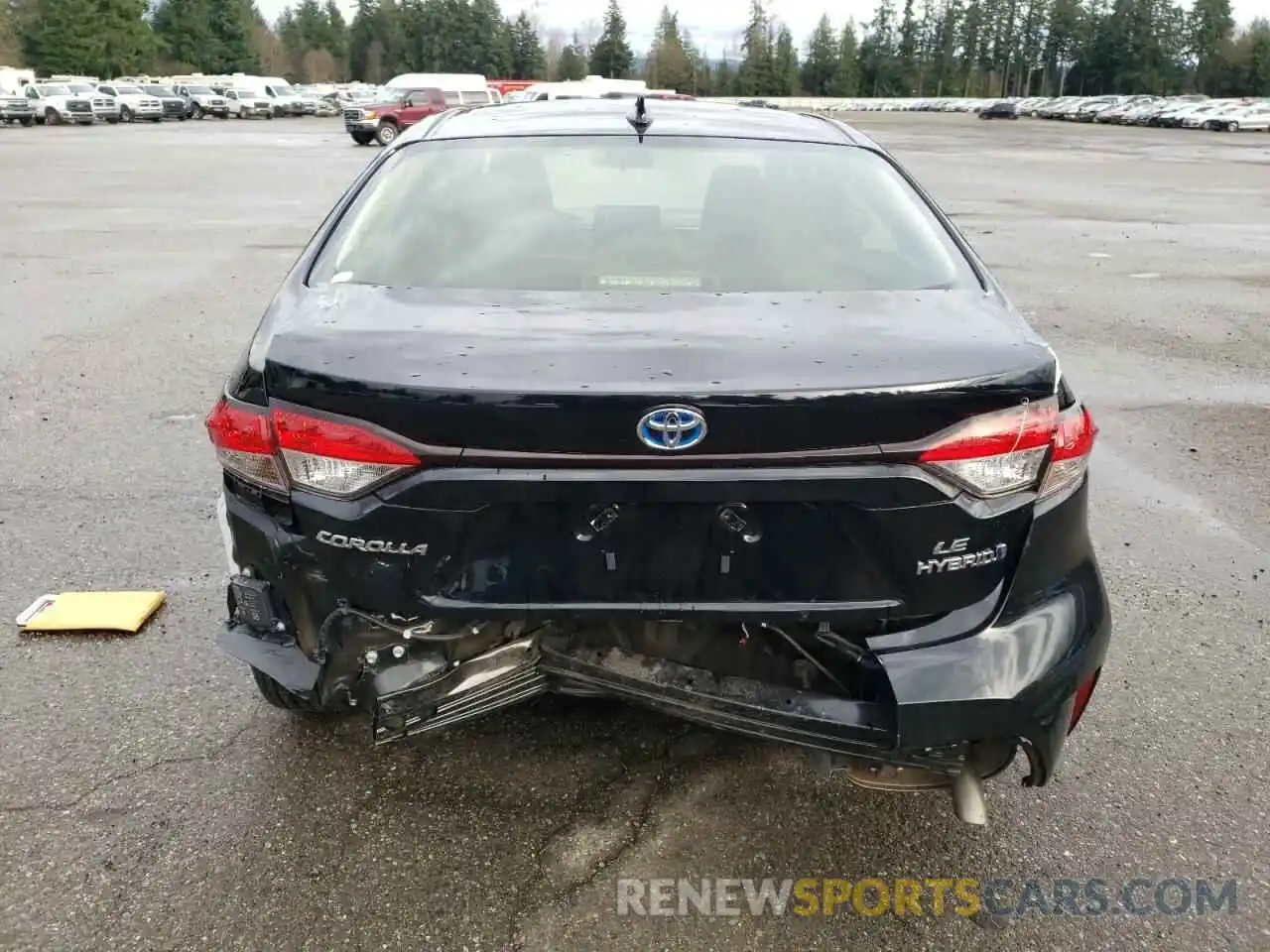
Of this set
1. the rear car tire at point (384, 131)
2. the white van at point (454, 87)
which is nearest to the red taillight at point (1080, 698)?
the white van at point (454, 87)

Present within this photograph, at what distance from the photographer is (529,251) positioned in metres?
2.92

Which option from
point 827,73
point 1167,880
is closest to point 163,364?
point 1167,880

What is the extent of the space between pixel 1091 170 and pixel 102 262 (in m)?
22.5

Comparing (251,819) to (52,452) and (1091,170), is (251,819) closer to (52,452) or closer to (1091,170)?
(52,452)

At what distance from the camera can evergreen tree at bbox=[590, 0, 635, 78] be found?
122 metres

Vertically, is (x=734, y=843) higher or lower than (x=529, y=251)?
lower

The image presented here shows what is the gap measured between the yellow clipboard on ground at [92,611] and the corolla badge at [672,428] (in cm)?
237

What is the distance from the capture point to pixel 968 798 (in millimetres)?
2422

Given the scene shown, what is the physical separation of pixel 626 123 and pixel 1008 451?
189cm

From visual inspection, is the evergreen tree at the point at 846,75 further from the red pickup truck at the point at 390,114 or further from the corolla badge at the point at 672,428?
the corolla badge at the point at 672,428

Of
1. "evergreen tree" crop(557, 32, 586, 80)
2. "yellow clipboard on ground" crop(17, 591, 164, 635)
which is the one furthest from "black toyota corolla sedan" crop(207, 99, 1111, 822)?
"evergreen tree" crop(557, 32, 586, 80)

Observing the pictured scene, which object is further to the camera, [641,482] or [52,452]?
[52,452]

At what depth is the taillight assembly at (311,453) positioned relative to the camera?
7.10 feet

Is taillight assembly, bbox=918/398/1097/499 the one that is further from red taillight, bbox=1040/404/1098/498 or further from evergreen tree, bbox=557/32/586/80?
evergreen tree, bbox=557/32/586/80
